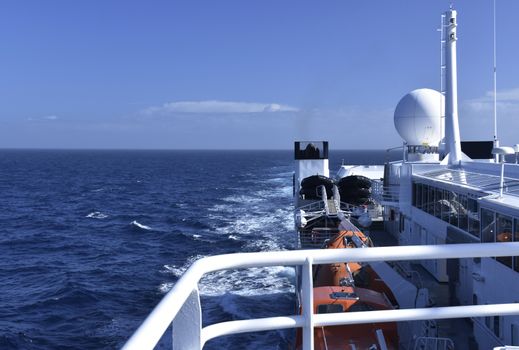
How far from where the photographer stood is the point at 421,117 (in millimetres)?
27281

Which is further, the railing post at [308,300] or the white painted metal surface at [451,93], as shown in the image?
the white painted metal surface at [451,93]

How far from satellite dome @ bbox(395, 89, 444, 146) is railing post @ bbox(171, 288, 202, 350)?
26370 millimetres

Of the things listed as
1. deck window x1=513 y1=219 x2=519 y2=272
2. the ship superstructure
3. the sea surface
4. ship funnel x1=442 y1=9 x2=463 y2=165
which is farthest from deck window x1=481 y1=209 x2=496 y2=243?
Result: ship funnel x1=442 y1=9 x2=463 y2=165

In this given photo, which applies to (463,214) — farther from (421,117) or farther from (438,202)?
(421,117)

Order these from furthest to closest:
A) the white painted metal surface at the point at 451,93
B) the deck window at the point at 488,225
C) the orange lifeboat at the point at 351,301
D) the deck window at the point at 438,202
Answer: the white painted metal surface at the point at 451,93, the deck window at the point at 438,202, the deck window at the point at 488,225, the orange lifeboat at the point at 351,301

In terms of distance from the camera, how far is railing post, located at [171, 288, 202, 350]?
7.73 ft

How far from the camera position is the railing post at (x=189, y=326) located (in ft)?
7.73

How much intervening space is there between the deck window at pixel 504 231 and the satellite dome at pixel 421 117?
16.7 m

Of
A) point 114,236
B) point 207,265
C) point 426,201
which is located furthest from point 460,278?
point 114,236

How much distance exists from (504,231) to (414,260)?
81.7 inches

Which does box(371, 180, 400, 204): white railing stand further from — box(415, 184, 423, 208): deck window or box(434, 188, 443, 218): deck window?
box(434, 188, 443, 218): deck window

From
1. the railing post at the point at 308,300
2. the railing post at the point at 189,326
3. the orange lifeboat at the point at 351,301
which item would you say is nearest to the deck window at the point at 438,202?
the orange lifeboat at the point at 351,301

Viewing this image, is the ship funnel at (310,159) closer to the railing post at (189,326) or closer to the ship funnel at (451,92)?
the ship funnel at (451,92)

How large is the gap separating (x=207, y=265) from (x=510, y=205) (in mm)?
9444
